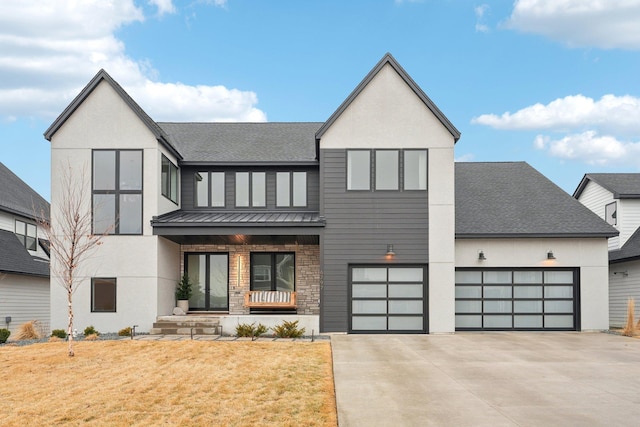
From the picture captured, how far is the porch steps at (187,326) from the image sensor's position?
1869cm

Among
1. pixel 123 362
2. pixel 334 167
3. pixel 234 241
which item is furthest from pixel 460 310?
pixel 123 362

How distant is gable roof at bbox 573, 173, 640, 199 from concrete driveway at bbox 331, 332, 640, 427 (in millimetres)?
8805

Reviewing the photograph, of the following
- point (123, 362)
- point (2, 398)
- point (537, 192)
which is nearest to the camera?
point (2, 398)

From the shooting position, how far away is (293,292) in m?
21.4

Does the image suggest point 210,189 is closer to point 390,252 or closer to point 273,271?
point 273,271

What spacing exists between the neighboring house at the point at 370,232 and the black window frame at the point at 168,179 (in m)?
0.11

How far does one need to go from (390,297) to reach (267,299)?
4.59 m

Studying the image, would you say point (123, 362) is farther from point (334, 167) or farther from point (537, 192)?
point (537, 192)

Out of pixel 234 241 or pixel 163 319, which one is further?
pixel 234 241

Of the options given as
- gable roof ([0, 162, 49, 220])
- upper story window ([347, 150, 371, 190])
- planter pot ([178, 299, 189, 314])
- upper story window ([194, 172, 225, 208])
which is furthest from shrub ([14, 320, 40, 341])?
upper story window ([347, 150, 371, 190])

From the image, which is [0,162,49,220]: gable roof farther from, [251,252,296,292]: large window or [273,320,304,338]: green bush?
[273,320,304,338]: green bush

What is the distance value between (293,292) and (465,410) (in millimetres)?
13019

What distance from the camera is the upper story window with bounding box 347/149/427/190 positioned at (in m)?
19.9

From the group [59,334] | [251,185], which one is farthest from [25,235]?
[251,185]
